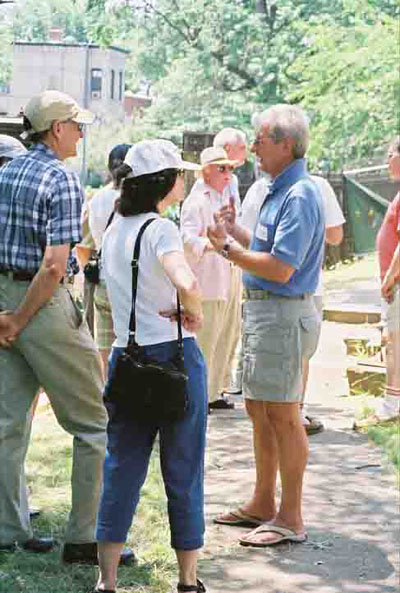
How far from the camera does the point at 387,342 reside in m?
8.84

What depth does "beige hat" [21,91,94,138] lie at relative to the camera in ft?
17.0

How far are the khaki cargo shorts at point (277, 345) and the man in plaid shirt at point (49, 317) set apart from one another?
2.99 feet

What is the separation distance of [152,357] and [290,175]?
1.45 metres

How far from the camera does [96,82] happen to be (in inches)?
1869

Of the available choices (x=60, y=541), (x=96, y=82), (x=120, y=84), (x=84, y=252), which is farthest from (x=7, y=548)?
(x=120, y=84)

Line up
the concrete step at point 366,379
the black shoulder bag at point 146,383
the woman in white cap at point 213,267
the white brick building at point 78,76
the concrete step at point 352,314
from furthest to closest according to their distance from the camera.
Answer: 1. the concrete step at point 352,314
2. the white brick building at point 78,76
3. the concrete step at point 366,379
4. the woman in white cap at point 213,267
5. the black shoulder bag at point 146,383

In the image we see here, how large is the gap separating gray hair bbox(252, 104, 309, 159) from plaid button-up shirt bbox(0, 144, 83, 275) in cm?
111

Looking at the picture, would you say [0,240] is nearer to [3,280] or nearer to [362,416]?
[3,280]

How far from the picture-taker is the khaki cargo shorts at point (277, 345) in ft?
19.1

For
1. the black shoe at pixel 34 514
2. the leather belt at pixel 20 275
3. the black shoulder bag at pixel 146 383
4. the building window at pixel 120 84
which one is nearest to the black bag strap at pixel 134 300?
the black shoulder bag at pixel 146 383

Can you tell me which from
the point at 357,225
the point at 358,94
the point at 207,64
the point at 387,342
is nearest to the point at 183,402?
the point at 387,342

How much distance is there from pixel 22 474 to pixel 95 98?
160 feet

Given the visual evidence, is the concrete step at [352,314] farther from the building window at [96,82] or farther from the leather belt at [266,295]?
the building window at [96,82]

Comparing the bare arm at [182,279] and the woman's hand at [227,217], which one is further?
the woman's hand at [227,217]
